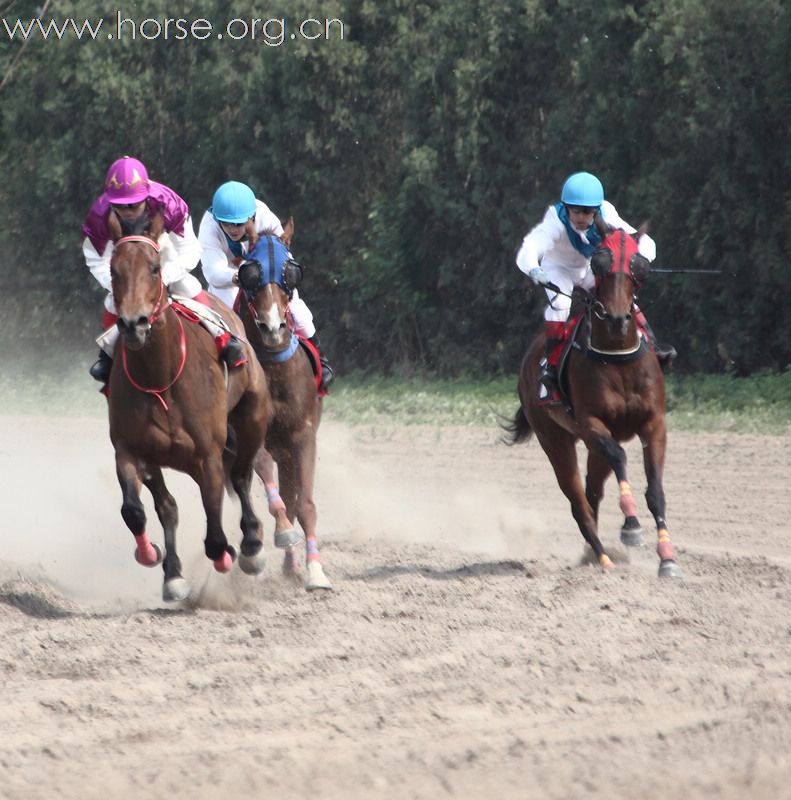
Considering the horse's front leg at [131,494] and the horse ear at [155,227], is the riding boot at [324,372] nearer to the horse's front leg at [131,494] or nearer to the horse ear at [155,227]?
the horse's front leg at [131,494]

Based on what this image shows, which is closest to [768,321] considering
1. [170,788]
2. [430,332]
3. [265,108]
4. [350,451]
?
[430,332]

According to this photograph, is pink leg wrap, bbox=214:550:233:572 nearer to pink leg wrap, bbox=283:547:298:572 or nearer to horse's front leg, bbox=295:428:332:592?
horse's front leg, bbox=295:428:332:592

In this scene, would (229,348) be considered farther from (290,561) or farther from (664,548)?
(664,548)

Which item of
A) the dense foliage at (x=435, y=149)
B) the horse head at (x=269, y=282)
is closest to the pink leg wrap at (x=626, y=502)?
the horse head at (x=269, y=282)

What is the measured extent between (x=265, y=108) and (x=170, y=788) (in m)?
26.8

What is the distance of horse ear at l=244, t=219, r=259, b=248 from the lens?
378 inches

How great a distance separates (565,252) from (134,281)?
370 centimetres

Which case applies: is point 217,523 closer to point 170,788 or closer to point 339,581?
point 339,581

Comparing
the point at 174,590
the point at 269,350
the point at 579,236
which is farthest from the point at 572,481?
the point at 174,590

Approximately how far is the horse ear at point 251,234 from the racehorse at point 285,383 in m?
0.03

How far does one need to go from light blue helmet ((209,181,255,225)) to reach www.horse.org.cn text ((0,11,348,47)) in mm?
21019

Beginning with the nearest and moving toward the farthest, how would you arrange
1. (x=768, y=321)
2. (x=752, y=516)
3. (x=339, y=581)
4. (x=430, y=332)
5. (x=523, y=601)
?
1. (x=523, y=601)
2. (x=339, y=581)
3. (x=752, y=516)
4. (x=768, y=321)
5. (x=430, y=332)

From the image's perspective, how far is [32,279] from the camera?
1404 inches

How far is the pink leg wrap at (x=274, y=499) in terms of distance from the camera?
9938mm
